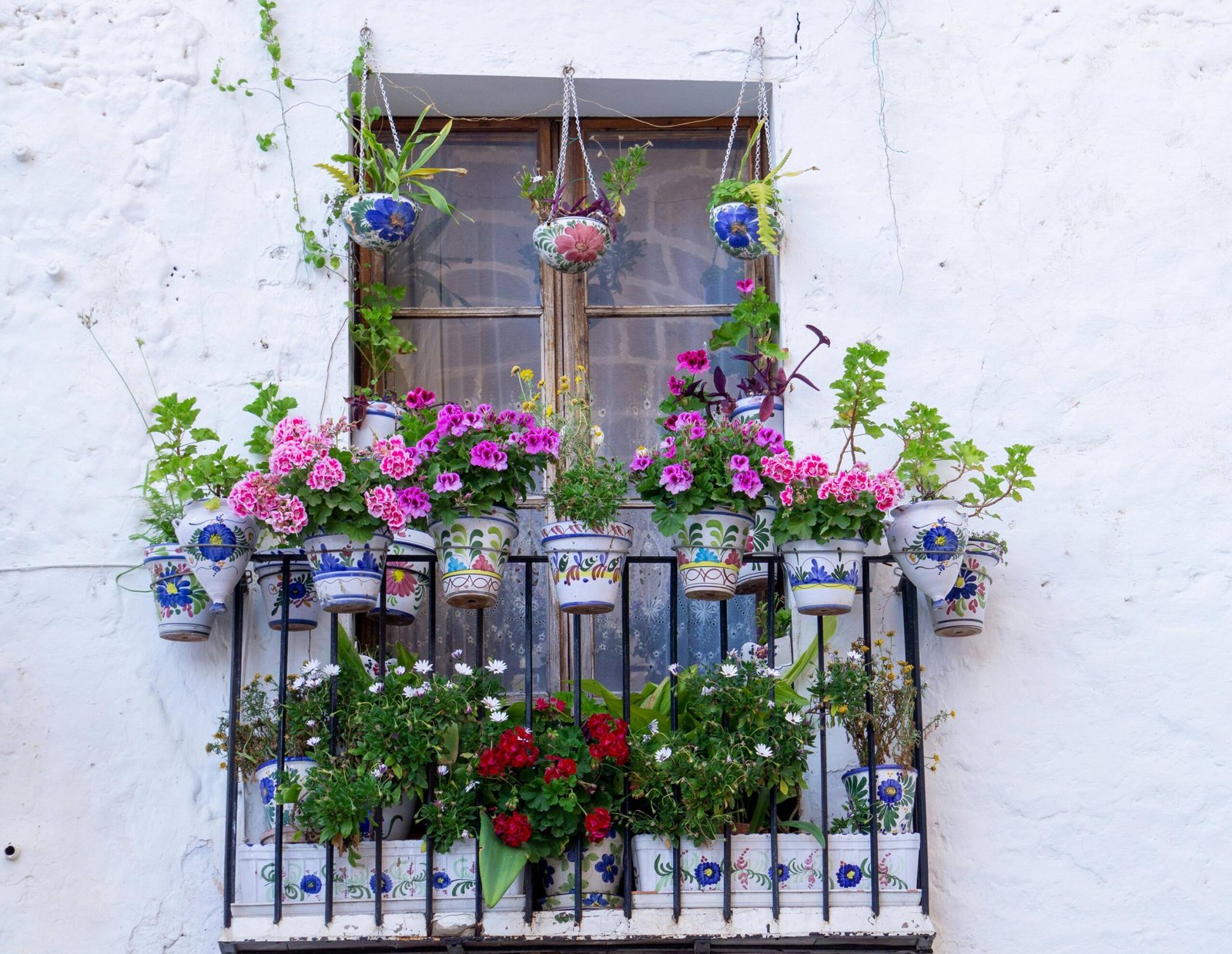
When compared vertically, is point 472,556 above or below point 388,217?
below

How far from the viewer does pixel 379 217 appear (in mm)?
4348

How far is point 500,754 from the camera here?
367cm

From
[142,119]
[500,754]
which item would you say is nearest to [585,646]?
[500,754]

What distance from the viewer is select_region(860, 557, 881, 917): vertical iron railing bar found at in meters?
3.76

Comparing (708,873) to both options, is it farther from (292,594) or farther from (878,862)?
(292,594)

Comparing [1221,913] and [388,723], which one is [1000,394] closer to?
[1221,913]

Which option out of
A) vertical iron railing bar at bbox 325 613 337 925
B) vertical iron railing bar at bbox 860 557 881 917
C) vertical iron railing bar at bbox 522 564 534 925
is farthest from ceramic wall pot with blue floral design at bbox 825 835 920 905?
vertical iron railing bar at bbox 325 613 337 925

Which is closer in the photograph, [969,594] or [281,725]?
[281,725]

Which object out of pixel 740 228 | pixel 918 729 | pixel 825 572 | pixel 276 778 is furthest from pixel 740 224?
pixel 276 778

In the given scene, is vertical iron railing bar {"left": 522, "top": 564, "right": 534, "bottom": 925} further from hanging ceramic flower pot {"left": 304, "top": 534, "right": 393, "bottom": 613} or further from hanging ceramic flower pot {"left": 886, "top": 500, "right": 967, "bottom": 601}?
hanging ceramic flower pot {"left": 886, "top": 500, "right": 967, "bottom": 601}

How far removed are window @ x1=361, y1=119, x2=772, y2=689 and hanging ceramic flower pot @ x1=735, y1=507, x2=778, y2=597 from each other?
29cm

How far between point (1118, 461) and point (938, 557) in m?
0.76

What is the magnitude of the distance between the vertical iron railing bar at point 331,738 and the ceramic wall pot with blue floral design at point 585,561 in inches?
21.8

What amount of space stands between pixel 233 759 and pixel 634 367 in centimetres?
163
